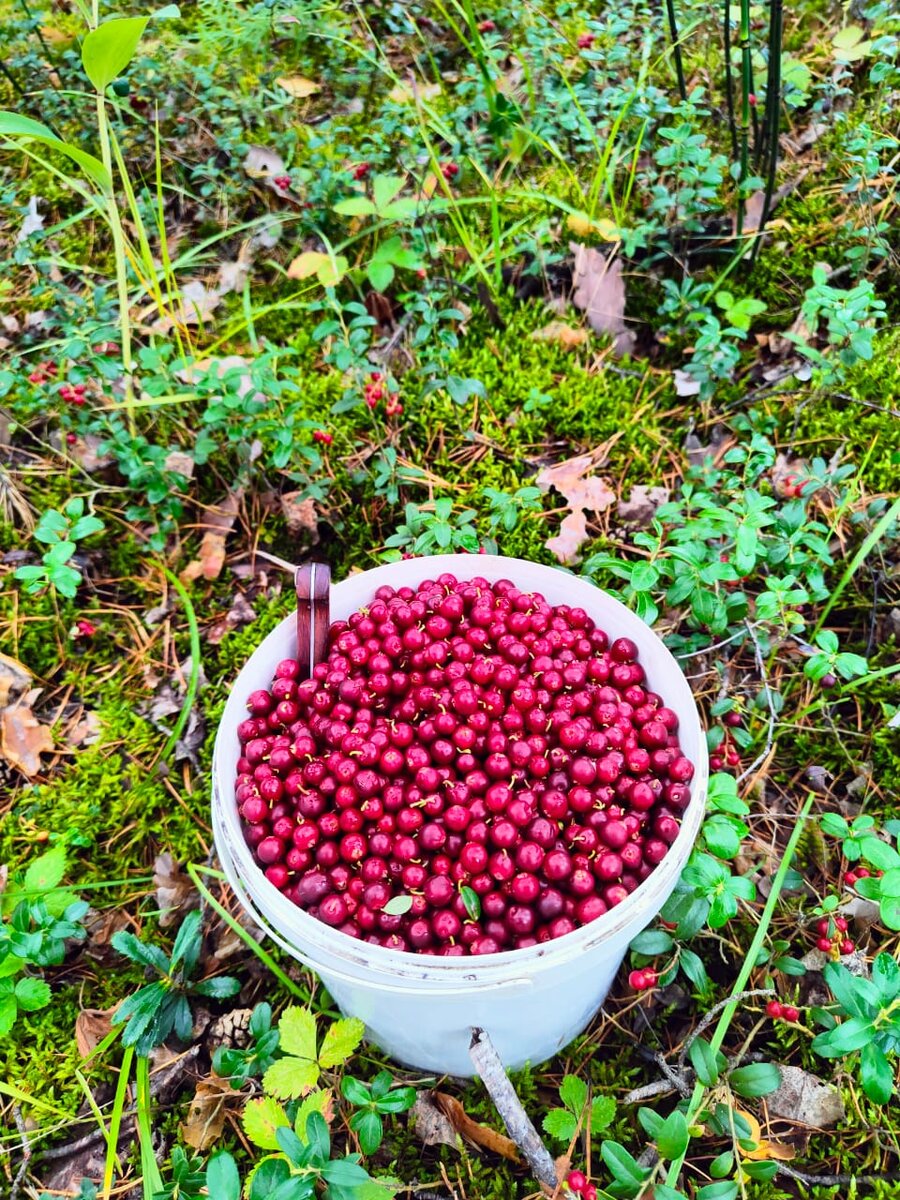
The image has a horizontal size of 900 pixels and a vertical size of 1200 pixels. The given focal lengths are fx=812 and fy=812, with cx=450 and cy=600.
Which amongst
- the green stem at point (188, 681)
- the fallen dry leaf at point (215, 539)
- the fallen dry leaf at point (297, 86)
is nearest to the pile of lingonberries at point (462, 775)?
the green stem at point (188, 681)

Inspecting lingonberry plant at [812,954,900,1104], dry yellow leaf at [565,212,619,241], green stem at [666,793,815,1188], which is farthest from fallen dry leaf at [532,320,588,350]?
lingonberry plant at [812,954,900,1104]

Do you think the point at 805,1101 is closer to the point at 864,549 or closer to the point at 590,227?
the point at 864,549

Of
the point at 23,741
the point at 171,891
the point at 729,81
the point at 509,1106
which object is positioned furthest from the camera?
the point at 729,81

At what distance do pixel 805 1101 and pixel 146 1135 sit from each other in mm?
1500

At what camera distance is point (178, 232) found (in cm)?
373

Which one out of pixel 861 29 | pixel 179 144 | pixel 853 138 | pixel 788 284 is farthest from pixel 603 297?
pixel 179 144

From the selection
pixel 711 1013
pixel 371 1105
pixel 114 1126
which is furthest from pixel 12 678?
pixel 711 1013

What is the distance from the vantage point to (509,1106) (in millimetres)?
1642

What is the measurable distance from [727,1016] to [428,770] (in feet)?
2.86

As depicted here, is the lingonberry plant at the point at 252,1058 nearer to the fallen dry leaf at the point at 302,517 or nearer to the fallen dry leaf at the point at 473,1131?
the fallen dry leaf at the point at 473,1131

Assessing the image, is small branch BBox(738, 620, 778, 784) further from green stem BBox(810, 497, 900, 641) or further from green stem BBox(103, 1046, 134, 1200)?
green stem BBox(103, 1046, 134, 1200)

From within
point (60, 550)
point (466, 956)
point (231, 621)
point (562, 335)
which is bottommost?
point (231, 621)

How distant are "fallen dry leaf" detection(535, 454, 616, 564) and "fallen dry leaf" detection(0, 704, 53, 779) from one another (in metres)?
1.77

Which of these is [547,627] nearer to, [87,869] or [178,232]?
[87,869]
